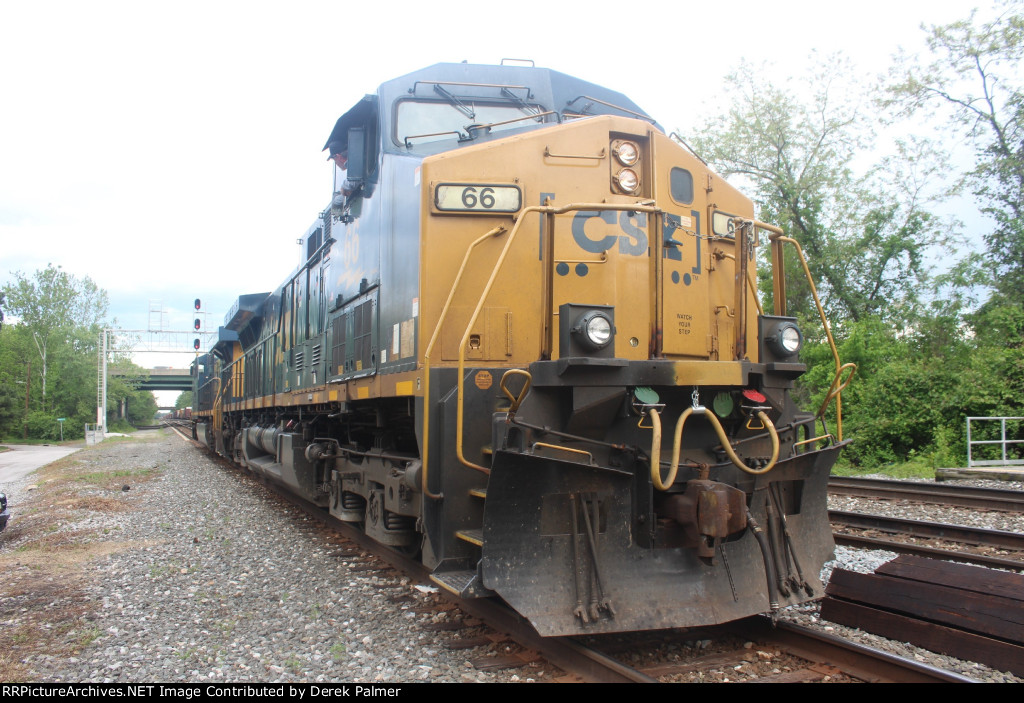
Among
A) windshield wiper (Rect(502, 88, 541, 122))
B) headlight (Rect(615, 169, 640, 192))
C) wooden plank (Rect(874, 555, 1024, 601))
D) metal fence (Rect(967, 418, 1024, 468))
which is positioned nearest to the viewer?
wooden plank (Rect(874, 555, 1024, 601))

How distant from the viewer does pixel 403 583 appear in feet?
18.0

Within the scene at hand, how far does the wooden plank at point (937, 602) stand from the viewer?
3.67 meters

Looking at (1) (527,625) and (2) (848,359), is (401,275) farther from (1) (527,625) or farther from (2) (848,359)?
(2) (848,359)

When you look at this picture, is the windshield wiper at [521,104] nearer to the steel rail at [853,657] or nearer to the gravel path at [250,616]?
the gravel path at [250,616]

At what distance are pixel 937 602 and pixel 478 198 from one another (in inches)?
140

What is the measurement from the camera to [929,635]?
3.86 meters

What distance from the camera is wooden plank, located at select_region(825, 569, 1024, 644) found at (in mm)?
3668

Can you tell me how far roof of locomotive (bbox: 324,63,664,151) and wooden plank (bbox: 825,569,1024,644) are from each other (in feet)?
11.3

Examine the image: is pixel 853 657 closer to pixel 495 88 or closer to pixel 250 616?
pixel 250 616

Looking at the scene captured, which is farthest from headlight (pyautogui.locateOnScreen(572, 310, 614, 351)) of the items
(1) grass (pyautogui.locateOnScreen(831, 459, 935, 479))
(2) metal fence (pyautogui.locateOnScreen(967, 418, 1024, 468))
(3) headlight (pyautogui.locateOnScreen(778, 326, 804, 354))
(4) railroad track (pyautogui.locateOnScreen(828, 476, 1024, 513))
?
(2) metal fence (pyautogui.locateOnScreen(967, 418, 1024, 468))

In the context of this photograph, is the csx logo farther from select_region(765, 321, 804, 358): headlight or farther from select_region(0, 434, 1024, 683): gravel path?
select_region(0, 434, 1024, 683): gravel path

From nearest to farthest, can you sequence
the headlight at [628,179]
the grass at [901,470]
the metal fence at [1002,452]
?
the headlight at [628,179]
the metal fence at [1002,452]
the grass at [901,470]

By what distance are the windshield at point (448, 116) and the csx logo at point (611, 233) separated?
1.21m

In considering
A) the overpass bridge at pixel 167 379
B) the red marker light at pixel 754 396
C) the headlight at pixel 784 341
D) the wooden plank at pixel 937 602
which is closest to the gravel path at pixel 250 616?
the red marker light at pixel 754 396
